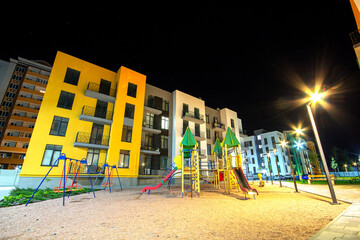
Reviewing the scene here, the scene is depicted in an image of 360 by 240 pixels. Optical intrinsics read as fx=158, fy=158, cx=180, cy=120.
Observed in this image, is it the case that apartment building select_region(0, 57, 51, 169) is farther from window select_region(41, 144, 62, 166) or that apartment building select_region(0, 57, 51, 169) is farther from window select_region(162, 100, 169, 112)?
window select_region(162, 100, 169, 112)

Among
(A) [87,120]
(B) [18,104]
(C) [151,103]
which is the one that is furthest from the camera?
(B) [18,104]

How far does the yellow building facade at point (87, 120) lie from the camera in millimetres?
16344

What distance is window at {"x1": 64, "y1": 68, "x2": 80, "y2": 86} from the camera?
63.3 ft

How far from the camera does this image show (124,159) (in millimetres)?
19750

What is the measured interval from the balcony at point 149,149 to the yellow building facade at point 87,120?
54.6 inches

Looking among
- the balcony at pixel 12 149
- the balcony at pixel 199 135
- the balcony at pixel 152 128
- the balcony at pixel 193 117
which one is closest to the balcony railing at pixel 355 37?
the balcony at pixel 193 117

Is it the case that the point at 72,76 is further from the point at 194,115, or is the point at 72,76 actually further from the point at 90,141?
the point at 194,115

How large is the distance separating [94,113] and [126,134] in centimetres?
471

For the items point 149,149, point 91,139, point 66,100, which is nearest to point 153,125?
point 149,149

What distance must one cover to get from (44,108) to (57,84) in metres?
3.20

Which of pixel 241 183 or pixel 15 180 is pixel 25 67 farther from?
pixel 241 183

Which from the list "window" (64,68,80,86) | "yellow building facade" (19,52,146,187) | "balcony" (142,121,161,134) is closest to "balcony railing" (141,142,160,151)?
"yellow building facade" (19,52,146,187)

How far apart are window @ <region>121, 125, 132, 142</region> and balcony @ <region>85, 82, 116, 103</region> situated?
4.20 m

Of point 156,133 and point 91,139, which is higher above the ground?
point 156,133
